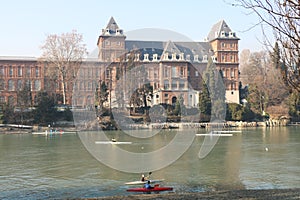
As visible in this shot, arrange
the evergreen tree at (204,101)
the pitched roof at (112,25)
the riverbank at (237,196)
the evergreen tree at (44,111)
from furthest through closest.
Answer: the pitched roof at (112,25), the evergreen tree at (204,101), the evergreen tree at (44,111), the riverbank at (237,196)

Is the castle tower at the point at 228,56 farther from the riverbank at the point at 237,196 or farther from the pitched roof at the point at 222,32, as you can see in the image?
the riverbank at the point at 237,196

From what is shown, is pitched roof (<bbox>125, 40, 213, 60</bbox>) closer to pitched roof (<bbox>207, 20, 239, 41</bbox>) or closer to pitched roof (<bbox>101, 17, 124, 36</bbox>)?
pitched roof (<bbox>207, 20, 239, 41</bbox>)

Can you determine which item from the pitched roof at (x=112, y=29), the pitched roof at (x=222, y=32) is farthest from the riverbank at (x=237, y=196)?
the pitched roof at (x=222, y=32)

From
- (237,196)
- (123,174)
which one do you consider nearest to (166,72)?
(123,174)

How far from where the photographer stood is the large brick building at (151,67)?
212ft

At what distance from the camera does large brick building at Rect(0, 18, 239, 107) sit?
64500mm

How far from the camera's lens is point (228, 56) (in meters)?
81.1

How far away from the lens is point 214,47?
82.9m

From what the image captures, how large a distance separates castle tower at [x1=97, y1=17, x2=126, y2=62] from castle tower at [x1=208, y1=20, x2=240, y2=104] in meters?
18.2

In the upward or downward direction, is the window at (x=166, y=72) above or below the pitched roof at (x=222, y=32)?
below

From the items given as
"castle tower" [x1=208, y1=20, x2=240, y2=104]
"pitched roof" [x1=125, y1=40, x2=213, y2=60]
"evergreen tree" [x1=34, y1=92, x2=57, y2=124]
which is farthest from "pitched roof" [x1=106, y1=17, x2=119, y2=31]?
"evergreen tree" [x1=34, y1=92, x2=57, y2=124]

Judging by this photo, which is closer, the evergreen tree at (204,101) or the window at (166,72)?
the evergreen tree at (204,101)

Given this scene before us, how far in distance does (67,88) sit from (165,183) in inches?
2008

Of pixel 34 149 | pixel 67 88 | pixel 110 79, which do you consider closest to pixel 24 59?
pixel 67 88
